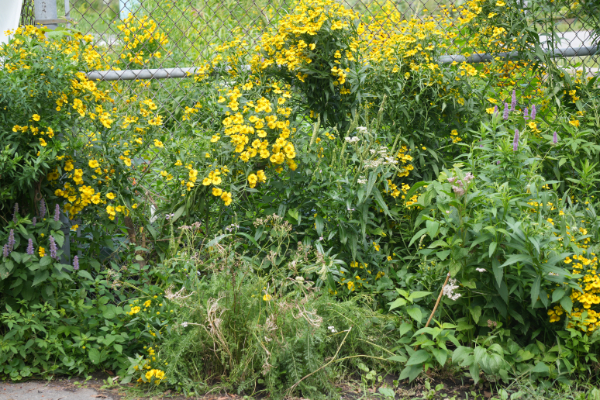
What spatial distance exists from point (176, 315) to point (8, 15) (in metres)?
1.97

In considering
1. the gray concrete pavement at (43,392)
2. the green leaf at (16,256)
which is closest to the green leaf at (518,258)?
the gray concrete pavement at (43,392)

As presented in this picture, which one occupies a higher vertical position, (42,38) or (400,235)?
(42,38)

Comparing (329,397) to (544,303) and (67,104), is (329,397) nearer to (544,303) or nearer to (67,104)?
(544,303)

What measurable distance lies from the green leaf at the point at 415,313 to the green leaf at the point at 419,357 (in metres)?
0.14

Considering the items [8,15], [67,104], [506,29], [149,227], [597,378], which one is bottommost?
[597,378]

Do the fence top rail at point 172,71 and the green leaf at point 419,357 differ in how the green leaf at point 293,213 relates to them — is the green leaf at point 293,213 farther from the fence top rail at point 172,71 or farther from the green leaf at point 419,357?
the fence top rail at point 172,71

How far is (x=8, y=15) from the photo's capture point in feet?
9.62

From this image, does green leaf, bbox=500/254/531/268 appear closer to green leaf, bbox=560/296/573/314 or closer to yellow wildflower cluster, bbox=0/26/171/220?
green leaf, bbox=560/296/573/314

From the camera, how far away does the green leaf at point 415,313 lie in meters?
2.34

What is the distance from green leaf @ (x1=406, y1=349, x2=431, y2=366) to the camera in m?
2.26

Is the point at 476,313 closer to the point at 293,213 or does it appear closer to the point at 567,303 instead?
the point at 567,303

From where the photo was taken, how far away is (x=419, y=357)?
2.28m

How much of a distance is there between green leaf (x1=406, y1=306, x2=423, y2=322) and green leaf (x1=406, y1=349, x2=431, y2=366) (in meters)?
0.14

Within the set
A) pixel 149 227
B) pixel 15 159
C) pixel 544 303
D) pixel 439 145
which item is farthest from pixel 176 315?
pixel 439 145
